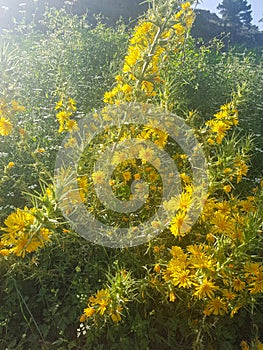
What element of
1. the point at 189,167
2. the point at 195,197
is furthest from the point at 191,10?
the point at 195,197

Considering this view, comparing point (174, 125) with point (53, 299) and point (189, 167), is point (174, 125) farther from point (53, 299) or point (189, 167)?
point (53, 299)

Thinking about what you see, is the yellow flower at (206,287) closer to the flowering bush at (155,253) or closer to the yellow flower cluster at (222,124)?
the flowering bush at (155,253)

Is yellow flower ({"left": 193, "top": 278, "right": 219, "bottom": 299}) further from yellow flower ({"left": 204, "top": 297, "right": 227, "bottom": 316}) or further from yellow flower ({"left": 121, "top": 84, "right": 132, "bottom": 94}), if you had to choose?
yellow flower ({"left": 121, "top": 84, "right": 132, "bottom": 94})

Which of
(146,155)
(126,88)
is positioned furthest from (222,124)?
(126,88)

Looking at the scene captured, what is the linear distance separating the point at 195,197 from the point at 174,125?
1.83 ft

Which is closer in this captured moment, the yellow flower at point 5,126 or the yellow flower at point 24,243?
the yellow flower at point 24,243

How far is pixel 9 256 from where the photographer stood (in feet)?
6.38

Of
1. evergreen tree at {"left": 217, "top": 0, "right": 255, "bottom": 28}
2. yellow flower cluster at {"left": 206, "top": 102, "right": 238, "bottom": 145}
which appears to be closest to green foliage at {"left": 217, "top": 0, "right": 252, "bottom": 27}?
evergreen tree at {"left": 217, "top": 0, "right": 255, "bottom": 28}

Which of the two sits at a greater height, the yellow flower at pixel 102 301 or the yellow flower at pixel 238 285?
the yellow flower at pixel 238 285

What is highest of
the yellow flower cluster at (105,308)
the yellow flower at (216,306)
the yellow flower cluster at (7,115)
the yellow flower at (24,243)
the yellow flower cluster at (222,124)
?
the yellow flower cluster at (222,124)

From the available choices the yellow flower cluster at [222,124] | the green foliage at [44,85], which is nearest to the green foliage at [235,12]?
the green foliage at [44,85]

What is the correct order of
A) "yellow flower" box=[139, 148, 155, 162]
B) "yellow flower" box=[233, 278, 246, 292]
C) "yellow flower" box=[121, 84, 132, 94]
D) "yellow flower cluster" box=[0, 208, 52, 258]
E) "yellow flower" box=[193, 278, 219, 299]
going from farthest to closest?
"yellow flower" box=[139, 148, 155, 162] < "yellow flower" box=[121, 84, 132, 94] < "yellow flower" box=[233, 278, 246, 292] < "yellow flower" box=[193, 278, 219, 299] < "yellow flower cluster" box=[0, 208, 52, 258]

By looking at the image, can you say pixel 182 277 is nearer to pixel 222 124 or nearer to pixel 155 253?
pixel 155 253

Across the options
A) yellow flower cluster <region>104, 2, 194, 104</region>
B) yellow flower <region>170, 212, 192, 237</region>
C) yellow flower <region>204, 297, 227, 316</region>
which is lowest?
yellow flower <region>204, 297, 227, 316</region>
